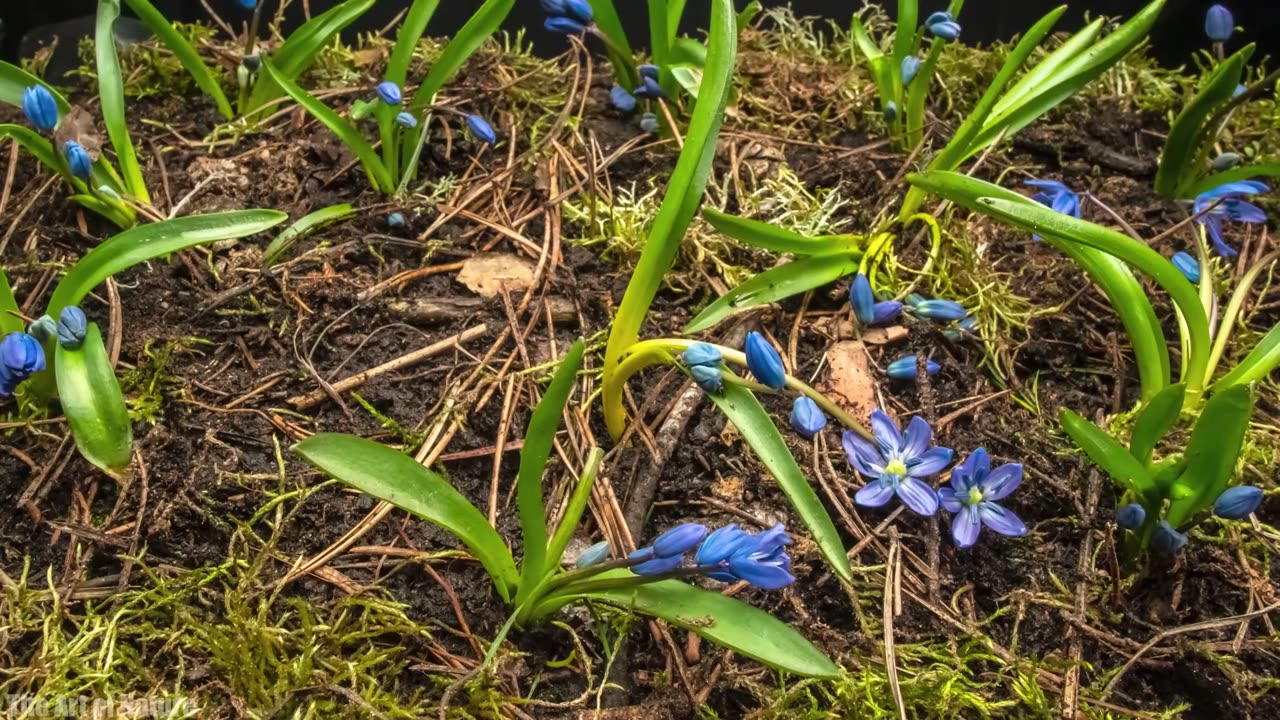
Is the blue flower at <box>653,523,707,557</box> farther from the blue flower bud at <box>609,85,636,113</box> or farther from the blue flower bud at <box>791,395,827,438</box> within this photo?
the blue flower bud at <box>609,85,636,113</box>

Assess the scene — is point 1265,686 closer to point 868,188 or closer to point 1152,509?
point 1152,509

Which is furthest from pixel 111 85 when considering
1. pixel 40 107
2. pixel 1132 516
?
pixel 1132 516

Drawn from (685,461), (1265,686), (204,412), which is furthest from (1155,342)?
(204,412)

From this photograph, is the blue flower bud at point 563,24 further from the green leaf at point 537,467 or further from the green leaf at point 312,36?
the green leaf at point 537,467

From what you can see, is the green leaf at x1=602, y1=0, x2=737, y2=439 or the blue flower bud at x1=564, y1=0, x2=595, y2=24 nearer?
the green leaf at x1=602, y1=0, x2=737, y2=439

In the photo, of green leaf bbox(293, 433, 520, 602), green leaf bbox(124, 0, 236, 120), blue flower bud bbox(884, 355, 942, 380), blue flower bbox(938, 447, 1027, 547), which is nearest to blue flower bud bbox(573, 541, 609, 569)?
green leaf bbox(293, 433, 520, 602)

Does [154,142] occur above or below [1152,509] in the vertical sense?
above
